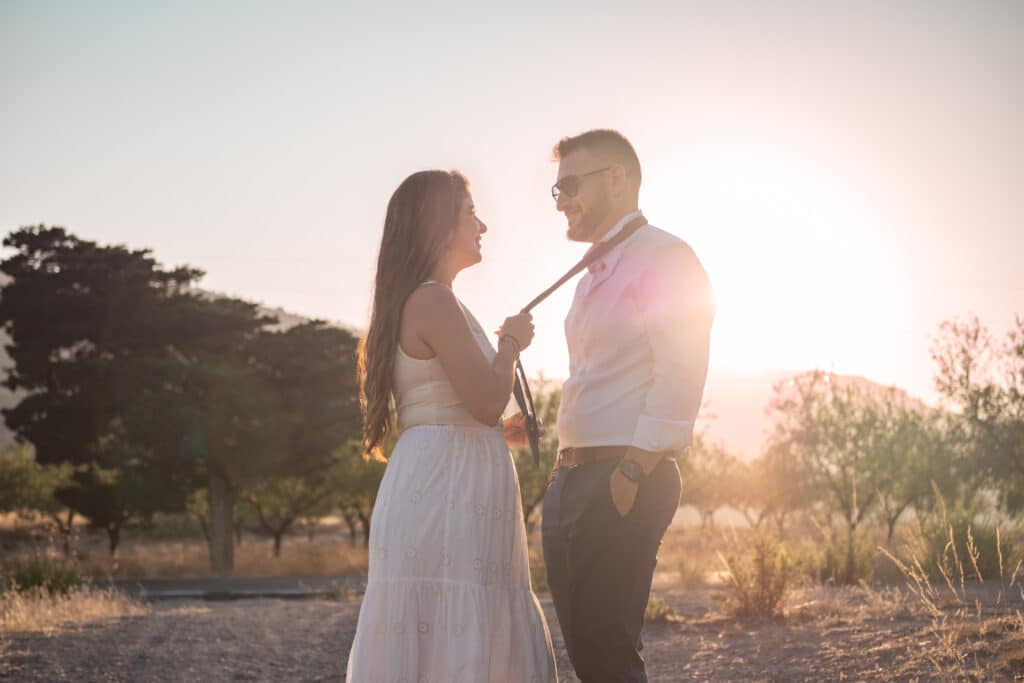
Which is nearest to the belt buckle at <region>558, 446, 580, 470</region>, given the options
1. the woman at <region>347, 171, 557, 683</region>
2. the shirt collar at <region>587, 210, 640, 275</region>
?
the woman at <region>347, 171, 557, 683</region>

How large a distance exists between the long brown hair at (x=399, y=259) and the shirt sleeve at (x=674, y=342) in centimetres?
81

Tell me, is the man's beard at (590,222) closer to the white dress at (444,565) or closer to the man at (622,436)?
the man at (622,436)

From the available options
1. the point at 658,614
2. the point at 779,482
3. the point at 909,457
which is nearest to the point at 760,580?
the point at 658,614

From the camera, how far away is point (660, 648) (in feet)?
27.1

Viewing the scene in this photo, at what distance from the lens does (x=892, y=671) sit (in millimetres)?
6094

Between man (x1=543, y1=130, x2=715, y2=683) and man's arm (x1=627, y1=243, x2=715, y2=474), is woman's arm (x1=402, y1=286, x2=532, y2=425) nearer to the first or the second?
man (x1=543, y1=130, x2=715, y2=683)

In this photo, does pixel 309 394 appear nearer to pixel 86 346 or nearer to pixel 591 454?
pixel 86 346

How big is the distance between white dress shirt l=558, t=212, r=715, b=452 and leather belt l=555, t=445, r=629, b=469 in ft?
0.07

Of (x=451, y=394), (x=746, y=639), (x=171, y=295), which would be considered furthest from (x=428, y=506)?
(x=171, y=295)

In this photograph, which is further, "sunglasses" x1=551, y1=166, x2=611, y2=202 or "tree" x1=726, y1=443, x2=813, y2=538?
"tree" x1=726, y1=443, x2=813, y2=538

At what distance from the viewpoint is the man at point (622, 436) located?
3.46 m

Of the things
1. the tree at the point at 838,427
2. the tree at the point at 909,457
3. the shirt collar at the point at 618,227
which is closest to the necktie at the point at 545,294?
the shirt collar at the point at 618,227

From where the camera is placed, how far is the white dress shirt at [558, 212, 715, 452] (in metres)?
3.46

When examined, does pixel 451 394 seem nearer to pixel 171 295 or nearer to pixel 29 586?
pixel 29 586
